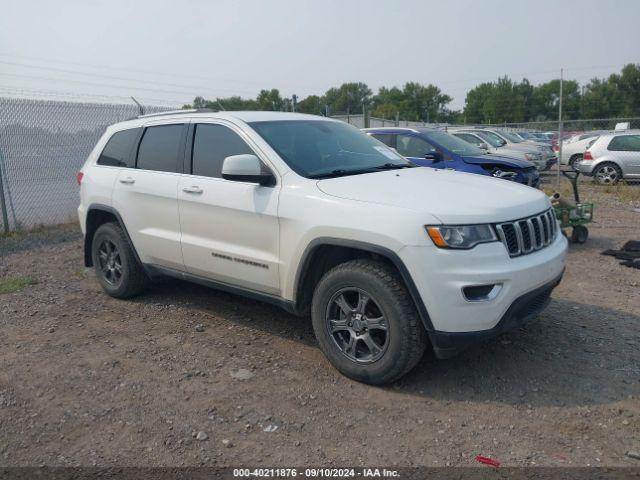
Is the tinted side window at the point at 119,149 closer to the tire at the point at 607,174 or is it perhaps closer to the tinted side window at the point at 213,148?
the tinted side window at the point at 213,148

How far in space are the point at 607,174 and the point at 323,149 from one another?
43.0 feet

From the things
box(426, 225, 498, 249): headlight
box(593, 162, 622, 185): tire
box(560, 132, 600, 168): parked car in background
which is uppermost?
box(426, 225, 498, 249): headlight

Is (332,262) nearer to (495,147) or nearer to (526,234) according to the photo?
(526,234)

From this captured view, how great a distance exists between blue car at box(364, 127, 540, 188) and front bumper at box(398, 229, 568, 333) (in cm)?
587

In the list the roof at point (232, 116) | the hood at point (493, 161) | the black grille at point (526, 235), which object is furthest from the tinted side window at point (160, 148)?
the hood at point (493, 161)

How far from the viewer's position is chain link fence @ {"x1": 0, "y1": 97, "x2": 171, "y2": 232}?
9.46 m

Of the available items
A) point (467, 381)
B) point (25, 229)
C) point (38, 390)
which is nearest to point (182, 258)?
point (38, 390)

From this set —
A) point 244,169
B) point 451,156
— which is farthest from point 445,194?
point 451,156

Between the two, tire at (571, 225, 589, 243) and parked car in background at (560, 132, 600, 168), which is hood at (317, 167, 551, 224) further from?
parked car in background at (560, 132, 600, 168)

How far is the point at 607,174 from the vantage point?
605 inches

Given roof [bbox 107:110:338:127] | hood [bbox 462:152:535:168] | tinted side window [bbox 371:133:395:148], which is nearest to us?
roof [bbox 107:110:338:127]

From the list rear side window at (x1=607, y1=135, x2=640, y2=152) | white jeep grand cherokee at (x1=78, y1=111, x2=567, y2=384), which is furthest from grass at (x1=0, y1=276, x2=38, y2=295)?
rear side window at (x1=607, y1=135, x2=640, y2=152)

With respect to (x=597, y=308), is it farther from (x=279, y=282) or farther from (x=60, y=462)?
(x=60, y=462)

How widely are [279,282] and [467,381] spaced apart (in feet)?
4.79
